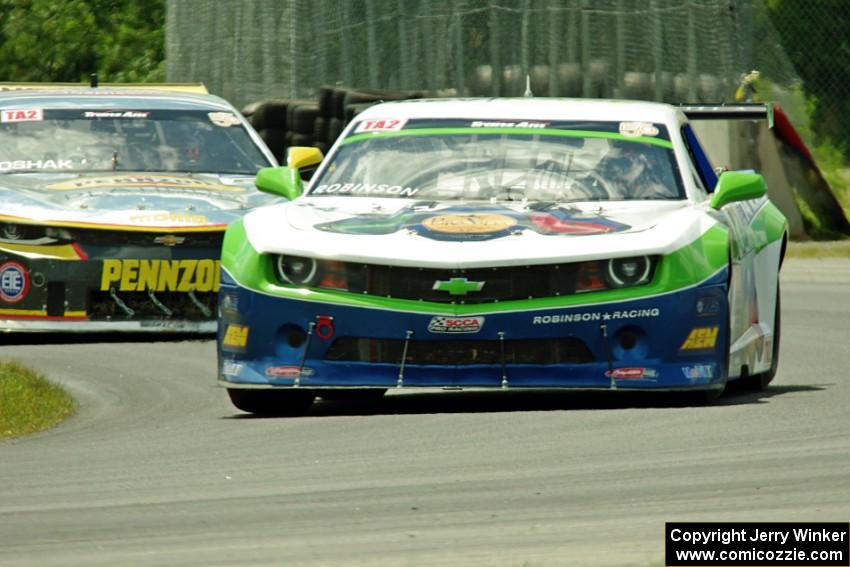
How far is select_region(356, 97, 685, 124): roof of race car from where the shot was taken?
30.0 feet

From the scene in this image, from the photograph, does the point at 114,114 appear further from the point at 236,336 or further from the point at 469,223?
the point at 469,223

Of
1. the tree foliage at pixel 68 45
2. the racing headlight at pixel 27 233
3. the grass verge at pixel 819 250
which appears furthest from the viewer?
the tree foliage at pixel 68 45

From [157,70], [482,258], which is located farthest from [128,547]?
[157,70]

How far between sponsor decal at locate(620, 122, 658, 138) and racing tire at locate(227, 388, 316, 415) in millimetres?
1864

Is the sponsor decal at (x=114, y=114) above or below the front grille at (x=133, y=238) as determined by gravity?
above

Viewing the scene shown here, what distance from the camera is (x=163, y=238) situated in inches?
452

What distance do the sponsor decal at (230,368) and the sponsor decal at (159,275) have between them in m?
3.33

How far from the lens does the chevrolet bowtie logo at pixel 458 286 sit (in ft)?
25.5

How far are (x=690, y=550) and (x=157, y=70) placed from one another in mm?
31722

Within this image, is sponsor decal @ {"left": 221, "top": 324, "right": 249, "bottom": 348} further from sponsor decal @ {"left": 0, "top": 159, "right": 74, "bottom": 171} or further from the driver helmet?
sponsor decal @ {"left": 0, "top": 159, "right": 74, "bottom": 171}

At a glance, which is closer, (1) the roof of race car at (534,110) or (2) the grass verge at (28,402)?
(2) the grass verge at (28,402)

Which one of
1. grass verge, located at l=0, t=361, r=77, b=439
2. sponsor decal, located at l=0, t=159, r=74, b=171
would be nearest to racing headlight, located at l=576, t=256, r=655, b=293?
grass verge, located at l=0, t=361, r=77, b=439

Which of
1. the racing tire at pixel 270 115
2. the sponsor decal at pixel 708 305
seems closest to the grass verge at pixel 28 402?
the sponsor decal at pixel 708 305

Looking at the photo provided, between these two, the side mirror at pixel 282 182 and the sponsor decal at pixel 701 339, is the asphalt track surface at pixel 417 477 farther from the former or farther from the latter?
the side mirror at pixel 282 182
